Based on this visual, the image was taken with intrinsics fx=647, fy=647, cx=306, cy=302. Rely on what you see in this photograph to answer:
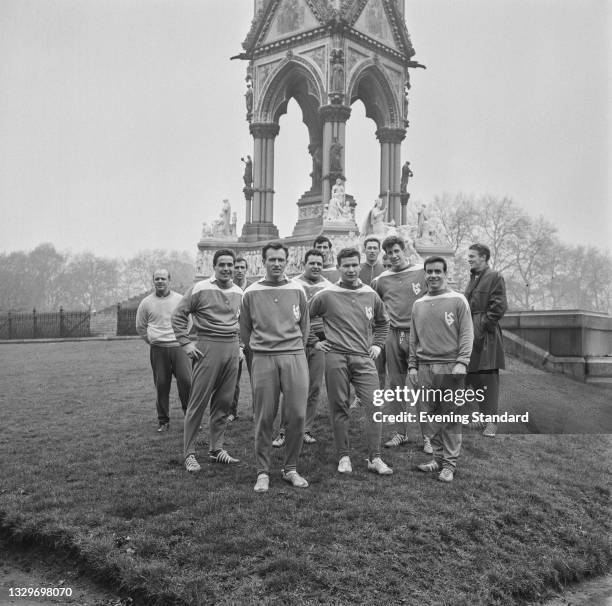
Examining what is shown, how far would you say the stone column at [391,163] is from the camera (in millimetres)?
25047

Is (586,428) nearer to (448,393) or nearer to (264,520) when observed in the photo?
(448,393)

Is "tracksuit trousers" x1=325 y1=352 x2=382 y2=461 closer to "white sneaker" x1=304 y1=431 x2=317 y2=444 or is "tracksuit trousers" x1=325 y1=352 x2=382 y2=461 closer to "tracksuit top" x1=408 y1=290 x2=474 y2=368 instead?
"tracksuit top" x1=408 y1=290 x2=474 y2=368

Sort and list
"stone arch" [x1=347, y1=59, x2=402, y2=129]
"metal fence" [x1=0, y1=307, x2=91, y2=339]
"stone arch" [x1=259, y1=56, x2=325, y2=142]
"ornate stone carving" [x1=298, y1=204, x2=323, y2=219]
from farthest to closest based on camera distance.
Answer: "metal fence" [x1=0, y1=307, x2=91, y2=339] → "ornate stone carving" [x1=298, y1=204, x2=323, y2=219] → "stone arch" [x1=347, y1=59, x2=402, y2=129] → "stone arch" [x1=259, y1=56, x2=325, y2=142]

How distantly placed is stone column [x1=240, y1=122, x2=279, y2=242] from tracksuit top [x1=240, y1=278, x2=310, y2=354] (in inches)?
733

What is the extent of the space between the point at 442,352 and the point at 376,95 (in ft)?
66.5

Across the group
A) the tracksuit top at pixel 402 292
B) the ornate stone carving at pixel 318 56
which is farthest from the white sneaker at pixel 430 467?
the ornate stone carving at pixel 318 56

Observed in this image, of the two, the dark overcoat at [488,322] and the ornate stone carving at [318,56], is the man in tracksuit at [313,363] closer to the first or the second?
the dark overcoat at [488,322]

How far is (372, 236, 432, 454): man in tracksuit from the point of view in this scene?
7.15 metres

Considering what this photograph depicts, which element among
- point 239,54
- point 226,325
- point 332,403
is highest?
point 239,54

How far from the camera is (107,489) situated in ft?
19.1

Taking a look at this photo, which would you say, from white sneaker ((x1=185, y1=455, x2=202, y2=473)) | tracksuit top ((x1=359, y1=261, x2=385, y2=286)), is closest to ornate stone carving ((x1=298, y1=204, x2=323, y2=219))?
tracksuit top ((x1=359, y1=261, x2=385, y2=286))

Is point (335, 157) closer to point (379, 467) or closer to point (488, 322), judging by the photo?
point (488, 322)

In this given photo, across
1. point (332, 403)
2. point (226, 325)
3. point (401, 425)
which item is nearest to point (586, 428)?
point (401, 425)

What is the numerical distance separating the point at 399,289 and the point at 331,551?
337cm
